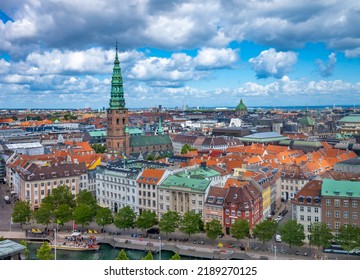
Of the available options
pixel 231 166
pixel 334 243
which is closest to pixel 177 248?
pixel 334 243

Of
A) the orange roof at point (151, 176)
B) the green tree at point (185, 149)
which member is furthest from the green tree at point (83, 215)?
the green tree at point (185, 149)

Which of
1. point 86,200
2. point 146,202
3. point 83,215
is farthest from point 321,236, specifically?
point 86,200

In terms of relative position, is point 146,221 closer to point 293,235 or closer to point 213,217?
point 213,217

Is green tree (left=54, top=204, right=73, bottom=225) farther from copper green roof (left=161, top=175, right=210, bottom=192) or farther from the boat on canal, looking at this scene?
copper green roof (left=161, top=175, right=210, bottom=192)

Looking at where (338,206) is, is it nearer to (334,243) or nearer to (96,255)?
(334,243)

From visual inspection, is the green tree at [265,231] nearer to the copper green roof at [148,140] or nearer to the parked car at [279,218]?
the parked car at [279,218]

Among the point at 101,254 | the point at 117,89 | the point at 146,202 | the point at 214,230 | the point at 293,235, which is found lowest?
the point at 101,254
